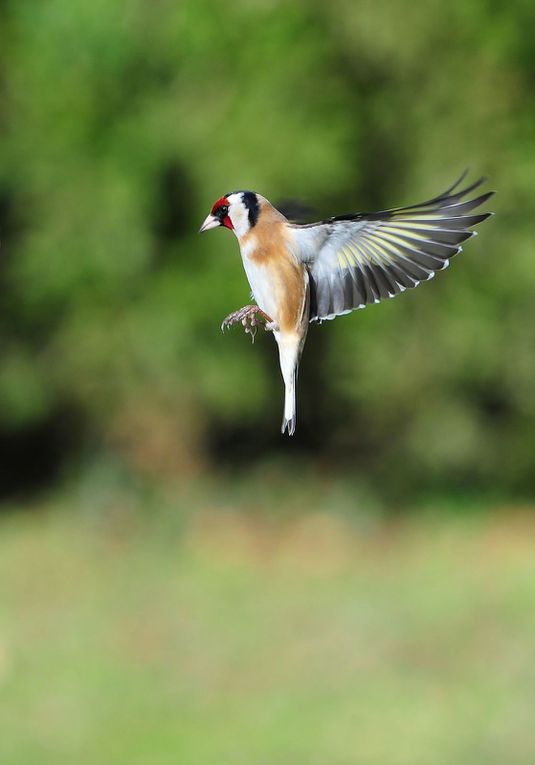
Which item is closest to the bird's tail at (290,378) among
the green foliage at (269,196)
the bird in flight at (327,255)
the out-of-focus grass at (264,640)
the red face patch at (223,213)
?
the bird in flight at (327,255)

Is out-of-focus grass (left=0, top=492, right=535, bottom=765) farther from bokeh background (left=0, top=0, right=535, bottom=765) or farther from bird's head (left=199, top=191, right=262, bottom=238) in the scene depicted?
bird's head (left=199, top=191, right=262, bottom=238)

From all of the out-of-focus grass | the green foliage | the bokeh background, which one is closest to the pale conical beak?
the green foliage

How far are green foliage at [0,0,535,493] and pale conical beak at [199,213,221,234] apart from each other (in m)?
4.18

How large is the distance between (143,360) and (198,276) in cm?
206

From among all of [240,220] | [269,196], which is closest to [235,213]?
[240,220]

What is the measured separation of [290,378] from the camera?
837mm

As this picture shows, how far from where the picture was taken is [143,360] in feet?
37.7

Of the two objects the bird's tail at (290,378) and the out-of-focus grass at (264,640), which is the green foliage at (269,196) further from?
the bird's tail at (290,378)

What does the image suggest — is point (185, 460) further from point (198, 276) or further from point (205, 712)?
point (198, 276)

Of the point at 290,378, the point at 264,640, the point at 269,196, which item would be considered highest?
the point at 269,196

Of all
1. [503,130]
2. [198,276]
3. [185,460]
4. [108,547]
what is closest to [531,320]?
[503,130]

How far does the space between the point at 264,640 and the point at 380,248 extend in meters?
11.3

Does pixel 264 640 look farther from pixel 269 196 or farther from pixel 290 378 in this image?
pixel 290 378

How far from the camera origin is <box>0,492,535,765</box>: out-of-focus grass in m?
10.5
